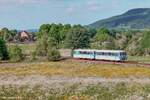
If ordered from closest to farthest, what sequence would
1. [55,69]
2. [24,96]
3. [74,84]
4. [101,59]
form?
[24,96] → [74,84] → [55,69] → [101,59]

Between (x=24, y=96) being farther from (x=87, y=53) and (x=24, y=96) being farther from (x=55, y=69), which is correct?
(x=87, y=53)

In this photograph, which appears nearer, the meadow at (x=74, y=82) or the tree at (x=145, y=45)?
the meadow at (x=74, y=82)

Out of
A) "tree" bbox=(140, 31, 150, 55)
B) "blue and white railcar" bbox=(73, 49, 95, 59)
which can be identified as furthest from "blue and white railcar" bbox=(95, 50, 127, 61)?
"tree" bbox=(140, 31, 150, 55)

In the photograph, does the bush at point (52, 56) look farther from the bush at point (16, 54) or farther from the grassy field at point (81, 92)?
the grassy field at point (81, 92)

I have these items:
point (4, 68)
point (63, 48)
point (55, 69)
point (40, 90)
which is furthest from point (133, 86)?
point (63, 48)

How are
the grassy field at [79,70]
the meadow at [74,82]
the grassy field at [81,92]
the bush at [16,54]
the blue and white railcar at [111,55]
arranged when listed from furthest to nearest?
the bush at [16,54]
the blue and white railcar at [111,55]
the grassy field at [79,70]
the meadow at [74,82]
the grassy field at [81,92]

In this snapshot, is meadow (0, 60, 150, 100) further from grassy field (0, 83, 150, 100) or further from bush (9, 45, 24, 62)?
bush (9, 45, 24, 62)

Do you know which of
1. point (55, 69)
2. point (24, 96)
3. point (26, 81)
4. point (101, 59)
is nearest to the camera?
point (24, 96)

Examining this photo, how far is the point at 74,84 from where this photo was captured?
234 feet

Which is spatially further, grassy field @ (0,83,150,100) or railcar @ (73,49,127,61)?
railcar @ (73,49,127,61)

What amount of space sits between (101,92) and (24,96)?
10855 mm

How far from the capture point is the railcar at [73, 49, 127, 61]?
110 meters

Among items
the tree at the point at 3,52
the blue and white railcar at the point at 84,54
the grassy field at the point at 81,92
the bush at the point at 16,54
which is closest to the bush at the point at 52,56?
the blue and white railcar at the point at 84,54

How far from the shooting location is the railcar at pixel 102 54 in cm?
10969
